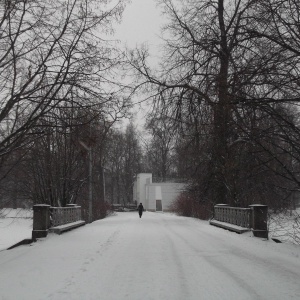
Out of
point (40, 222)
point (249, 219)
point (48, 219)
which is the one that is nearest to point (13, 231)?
point (48, 219)

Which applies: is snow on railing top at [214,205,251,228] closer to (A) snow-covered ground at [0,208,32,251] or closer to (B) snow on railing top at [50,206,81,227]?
(B) snow on railing top at [50,206,81,227]

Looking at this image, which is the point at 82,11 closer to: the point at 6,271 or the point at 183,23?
the point at 6,271

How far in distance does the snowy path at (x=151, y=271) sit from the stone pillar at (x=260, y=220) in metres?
1.96

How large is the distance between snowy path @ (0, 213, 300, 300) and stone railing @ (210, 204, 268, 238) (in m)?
2.07

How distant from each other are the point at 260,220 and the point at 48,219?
319 inches

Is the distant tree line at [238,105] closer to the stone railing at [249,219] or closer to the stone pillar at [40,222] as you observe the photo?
the stone railing at [249,219]

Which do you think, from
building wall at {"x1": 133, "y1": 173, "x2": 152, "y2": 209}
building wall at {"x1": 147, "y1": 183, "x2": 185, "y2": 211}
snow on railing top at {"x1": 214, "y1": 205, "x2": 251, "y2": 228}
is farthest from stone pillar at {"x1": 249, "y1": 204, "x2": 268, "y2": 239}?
building wall at {"x1": 133, "y1": 173, "x2": 152, "y2": 209}

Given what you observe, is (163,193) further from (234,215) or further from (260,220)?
(260,220)

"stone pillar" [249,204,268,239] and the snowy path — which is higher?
"stone pillar" [249,204,268,239]

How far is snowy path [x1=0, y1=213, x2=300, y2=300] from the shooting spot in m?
6.61

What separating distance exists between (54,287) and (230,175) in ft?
48.3

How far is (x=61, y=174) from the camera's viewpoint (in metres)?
27.3

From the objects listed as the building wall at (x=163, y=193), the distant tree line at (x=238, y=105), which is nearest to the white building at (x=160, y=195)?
the building wall at (x=163, y=193)

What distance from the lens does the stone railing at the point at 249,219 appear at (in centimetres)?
1542
